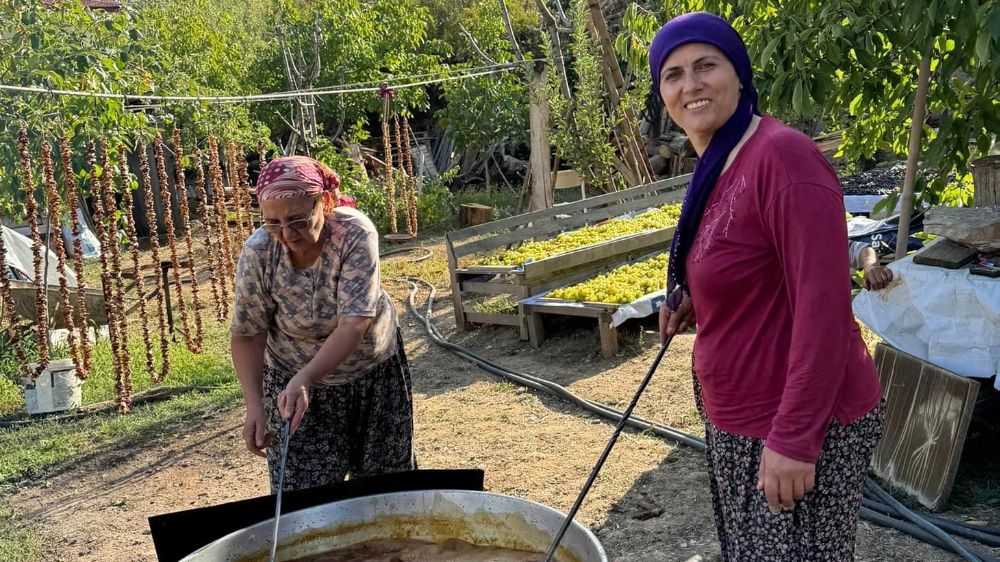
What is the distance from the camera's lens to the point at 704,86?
1.87 m

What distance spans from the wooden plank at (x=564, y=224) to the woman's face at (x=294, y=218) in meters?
5.61

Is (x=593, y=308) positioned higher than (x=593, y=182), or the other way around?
(x=593, y=182)

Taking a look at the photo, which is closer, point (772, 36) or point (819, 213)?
point (819, 213)

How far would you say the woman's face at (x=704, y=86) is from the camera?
6.11 feet

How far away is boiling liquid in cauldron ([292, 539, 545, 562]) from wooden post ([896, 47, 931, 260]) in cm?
296

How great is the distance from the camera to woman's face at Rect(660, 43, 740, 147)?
1.86 m

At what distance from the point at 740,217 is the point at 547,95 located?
30.4 feet

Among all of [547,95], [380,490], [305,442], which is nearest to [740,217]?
[380,490]

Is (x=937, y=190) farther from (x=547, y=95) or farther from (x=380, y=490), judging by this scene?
(x=547, y=95)

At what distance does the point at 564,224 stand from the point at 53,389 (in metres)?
5.25

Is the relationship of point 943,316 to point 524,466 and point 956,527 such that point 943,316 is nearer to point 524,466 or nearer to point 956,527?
point 956,527

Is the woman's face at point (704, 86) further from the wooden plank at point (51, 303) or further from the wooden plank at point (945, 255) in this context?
the wooden plank at point (51, 303)

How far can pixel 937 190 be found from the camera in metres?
4.68

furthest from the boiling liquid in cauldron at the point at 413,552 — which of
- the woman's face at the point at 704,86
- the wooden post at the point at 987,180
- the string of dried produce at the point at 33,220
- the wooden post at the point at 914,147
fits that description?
the string of dried produce at the point at 33,220
